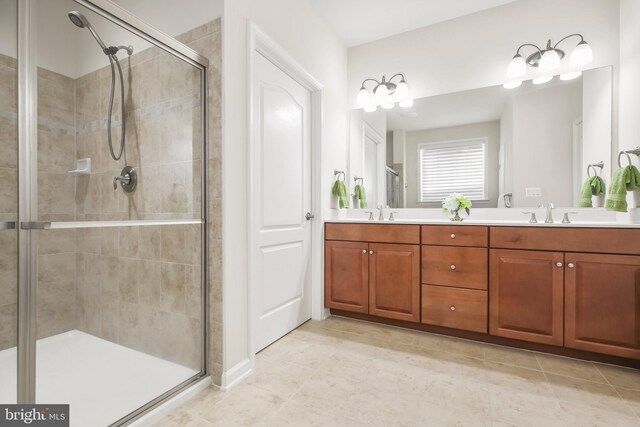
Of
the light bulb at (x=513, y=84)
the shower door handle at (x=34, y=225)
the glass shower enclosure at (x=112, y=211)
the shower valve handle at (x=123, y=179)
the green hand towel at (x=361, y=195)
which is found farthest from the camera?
the green hand towel at (x=361, y=195)

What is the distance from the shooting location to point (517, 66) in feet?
7.81

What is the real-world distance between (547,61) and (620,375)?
215cm

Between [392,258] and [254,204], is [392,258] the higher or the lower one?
the lower one

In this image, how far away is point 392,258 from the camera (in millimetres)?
2373

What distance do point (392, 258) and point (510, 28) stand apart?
2.12 meters

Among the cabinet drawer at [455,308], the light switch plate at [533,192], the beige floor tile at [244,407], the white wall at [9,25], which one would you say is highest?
the white wall at [9,25]

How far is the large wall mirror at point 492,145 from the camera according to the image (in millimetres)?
2234

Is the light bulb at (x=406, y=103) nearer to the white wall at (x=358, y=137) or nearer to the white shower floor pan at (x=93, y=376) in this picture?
Answer: the white wall at (x=358, y=137)

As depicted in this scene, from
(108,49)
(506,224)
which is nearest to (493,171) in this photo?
(506,224)

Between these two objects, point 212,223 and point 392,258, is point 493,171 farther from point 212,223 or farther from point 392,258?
point 212,223

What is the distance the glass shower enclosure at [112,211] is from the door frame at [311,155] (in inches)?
10.0

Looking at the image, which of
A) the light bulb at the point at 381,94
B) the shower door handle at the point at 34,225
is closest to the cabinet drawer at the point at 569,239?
the light bulb at the point at 381,94

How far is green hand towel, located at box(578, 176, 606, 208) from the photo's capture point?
214cm

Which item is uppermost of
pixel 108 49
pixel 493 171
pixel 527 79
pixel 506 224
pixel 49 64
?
pixel 527 79
